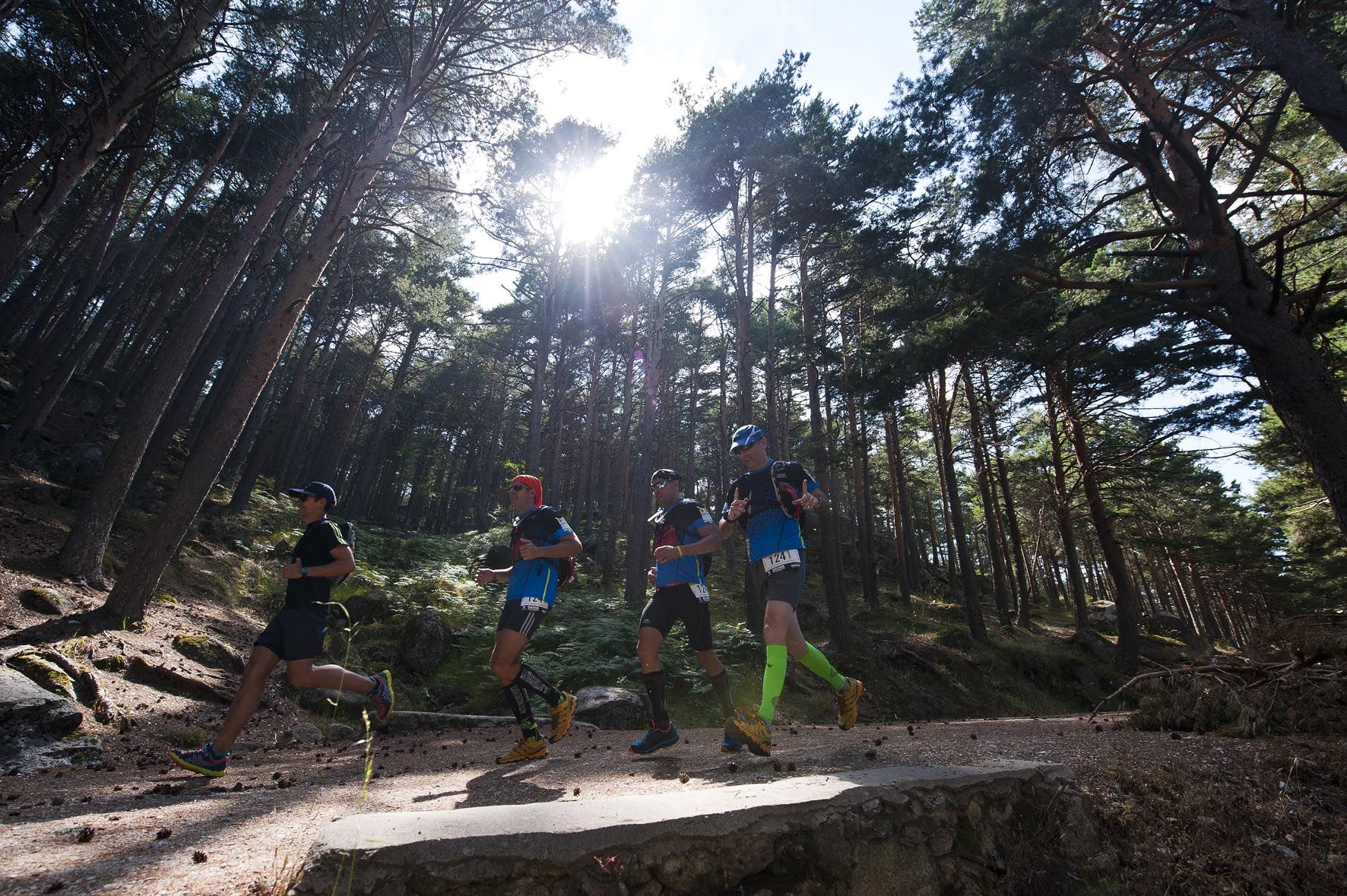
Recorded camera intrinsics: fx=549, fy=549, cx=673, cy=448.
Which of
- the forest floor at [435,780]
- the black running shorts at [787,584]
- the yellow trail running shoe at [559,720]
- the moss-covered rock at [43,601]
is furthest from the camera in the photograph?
the moss-covered rock at [43,601]

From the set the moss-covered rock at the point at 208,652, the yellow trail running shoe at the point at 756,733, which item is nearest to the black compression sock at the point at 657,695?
the yellow trail running shoe at the point at 756,733

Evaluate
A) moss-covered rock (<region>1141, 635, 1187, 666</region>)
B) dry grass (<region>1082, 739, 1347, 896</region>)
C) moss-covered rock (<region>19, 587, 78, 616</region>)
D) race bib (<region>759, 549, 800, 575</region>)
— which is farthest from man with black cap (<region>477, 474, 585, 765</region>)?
moss-covered rock (<region>1141, 635, 1187, 666</region>)

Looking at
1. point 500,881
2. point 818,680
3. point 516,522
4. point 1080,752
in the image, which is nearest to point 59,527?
point 516,522

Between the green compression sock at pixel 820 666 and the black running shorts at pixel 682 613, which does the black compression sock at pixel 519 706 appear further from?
the green compression sock at pixel 820 666

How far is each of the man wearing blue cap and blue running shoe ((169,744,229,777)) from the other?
12.0 feet

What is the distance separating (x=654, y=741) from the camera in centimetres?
447

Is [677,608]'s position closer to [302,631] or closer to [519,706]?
[519,706]

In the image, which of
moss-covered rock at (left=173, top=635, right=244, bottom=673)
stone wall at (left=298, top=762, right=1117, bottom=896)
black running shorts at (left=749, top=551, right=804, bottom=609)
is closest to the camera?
stone wall at (left=298, top=762, right=1117, bottom=896)

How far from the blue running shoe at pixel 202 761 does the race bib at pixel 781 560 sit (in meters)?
4.18

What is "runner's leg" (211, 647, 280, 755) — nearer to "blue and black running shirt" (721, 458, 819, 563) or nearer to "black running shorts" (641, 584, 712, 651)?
"black running shorts" (641, 584, 712, 651)

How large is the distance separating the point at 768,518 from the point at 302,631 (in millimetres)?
3788

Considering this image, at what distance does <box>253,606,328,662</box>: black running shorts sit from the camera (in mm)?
4266

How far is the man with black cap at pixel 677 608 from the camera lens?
4.50 meters

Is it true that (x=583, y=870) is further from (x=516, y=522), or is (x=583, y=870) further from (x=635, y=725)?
(x=635, y=725)
